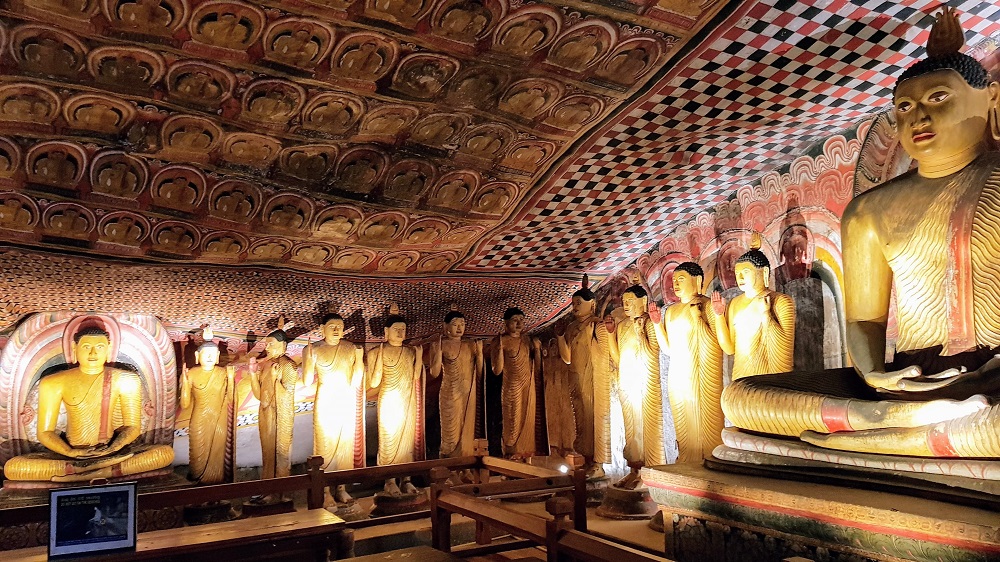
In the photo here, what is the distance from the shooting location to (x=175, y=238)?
6215 mm

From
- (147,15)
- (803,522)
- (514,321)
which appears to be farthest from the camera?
(514,321)

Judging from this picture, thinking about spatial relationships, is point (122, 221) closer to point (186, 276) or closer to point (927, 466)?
point (186, 276)

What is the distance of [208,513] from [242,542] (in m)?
3.15

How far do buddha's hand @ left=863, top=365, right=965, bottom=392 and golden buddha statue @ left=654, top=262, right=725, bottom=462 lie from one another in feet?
7.25

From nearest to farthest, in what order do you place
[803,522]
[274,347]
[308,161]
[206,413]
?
1. [803,522]
2. [308,161]
3. [206,413]
4. [274,347]

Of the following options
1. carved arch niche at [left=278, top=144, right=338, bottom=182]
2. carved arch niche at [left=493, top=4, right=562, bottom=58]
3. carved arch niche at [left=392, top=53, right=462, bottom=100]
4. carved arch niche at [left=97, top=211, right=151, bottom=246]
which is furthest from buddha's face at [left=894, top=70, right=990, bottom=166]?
carved arch niche at [left=97, top=211, right=151, bottom=246]

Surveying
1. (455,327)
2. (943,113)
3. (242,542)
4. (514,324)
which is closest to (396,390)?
(455,327)

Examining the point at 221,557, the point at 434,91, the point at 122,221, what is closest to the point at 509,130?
the point at 434,91

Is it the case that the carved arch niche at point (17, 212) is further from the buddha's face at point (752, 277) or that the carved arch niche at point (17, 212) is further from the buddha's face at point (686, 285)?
the buddha's face at point (752, 277)

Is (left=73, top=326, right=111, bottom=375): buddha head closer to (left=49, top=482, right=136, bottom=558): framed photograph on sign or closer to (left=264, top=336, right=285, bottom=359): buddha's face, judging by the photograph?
(left=264, top=336, right=285, bottom=359): buddha's face

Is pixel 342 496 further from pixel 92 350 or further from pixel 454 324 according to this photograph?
pixel 92 350

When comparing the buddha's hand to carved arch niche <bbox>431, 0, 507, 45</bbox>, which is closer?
the buddha's hand

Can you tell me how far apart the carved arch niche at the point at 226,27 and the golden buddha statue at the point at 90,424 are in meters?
3.54

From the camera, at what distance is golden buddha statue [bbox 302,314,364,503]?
7480mm
